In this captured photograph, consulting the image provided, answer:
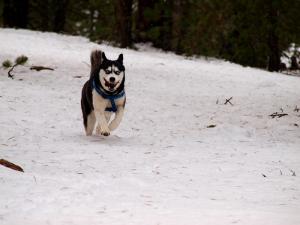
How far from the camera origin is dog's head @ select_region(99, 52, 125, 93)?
8.19 metres

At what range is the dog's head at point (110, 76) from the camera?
8186mm

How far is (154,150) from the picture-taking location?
792 centimetres

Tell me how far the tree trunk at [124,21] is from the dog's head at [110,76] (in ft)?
40.9

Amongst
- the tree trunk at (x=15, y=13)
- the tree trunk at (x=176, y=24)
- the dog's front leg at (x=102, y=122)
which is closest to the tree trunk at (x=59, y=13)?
the tree trunk at (x=15, y=13)

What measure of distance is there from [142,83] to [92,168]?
8.18 metres

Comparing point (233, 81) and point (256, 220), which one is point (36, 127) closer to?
point (256, 220)

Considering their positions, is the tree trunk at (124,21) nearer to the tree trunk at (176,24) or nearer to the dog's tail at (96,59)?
the tree trunk at (176,24)

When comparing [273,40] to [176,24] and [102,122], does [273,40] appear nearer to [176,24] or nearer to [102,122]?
[176,24]

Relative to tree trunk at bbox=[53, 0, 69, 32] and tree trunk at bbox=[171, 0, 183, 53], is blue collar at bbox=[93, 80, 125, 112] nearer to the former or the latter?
tree trunk at bbox=[171, 0, 183, 53]

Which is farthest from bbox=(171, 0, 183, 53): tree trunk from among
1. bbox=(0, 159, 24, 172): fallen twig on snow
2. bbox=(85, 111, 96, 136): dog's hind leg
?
bbox=(0, 159, 24, 172): fallen twig on snow

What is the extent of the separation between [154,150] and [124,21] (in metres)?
13.6

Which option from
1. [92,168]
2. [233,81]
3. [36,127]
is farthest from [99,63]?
[233,81]

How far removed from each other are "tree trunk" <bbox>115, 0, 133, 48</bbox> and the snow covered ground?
4374 millimetres

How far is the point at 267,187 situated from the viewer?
570 centimetres
